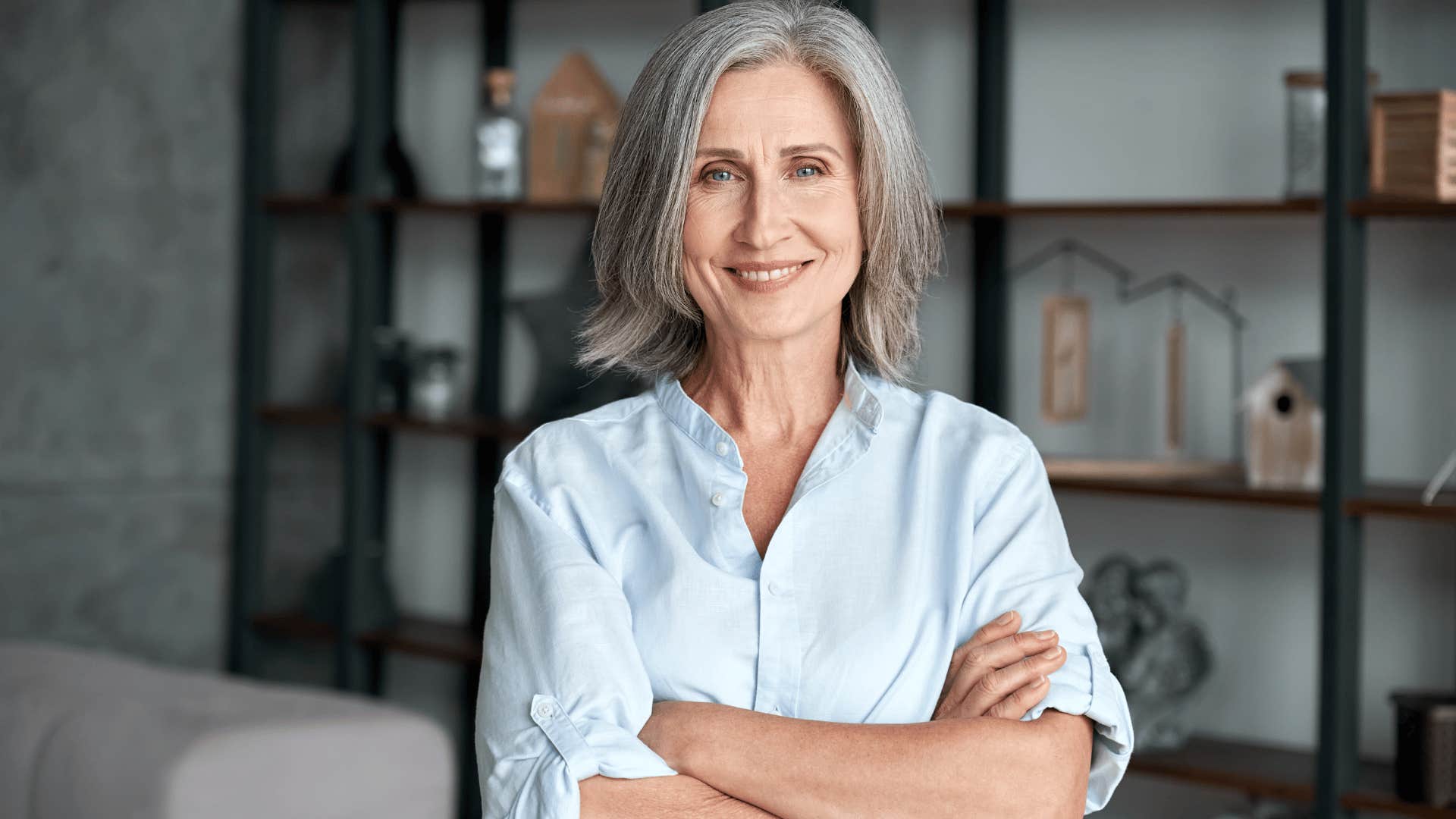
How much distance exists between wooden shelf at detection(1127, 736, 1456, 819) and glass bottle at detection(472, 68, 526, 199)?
2080 millimetres

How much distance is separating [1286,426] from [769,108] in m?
1.90

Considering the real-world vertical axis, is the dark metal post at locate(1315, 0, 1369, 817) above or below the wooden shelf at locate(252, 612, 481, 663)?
above

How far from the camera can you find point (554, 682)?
4.57ft

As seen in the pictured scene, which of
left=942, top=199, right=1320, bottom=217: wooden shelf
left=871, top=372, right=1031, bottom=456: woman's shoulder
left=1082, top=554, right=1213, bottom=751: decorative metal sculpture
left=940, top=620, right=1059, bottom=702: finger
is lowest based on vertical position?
left=1082, top=554, right=1213, bottom=751: decorative metal sculpture

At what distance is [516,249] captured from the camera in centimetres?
419

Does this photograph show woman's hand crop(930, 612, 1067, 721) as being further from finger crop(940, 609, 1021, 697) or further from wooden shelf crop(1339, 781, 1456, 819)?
wooden shelf crop(1339, 781, 1456, 819)

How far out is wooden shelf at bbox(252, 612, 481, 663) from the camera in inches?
151

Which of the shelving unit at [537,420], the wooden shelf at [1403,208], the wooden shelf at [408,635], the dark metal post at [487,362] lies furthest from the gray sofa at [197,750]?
the wooden shelf at [1403,208]

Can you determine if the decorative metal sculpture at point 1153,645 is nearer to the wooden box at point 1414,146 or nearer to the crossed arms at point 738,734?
the wooden box at point 1414,146

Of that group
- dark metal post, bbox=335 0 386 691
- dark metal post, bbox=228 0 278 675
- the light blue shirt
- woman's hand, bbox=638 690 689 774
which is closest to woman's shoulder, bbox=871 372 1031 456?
the light blue shirt

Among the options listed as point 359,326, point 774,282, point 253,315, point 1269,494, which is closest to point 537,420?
point 359,326

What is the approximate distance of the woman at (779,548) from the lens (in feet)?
4.50

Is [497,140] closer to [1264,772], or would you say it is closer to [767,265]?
[1264,772]

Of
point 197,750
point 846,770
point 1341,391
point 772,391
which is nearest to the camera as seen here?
point 846,770
